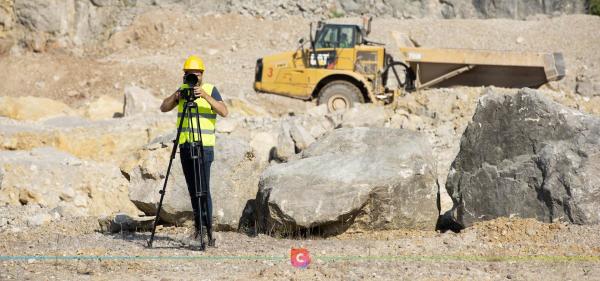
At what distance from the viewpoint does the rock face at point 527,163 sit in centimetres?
800

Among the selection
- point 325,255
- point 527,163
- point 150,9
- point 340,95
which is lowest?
point 325,255

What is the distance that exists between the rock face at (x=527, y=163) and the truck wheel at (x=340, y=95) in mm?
9076

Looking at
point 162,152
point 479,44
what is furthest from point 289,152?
point 479,44

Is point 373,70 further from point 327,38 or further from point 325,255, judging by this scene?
point 325,255

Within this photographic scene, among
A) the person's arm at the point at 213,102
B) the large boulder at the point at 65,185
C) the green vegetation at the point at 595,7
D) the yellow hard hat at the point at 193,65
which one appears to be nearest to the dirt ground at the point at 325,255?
the person's arm at the point at 213,102

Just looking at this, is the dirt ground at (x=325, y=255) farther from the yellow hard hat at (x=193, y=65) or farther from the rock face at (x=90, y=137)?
the rock face at (x=90, y=137)

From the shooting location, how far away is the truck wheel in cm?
1772

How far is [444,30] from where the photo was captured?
3088cm

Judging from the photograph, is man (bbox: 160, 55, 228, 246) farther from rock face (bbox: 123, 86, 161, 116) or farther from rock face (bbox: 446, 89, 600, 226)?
rock face (bbox: 123, 86, 161, 116)

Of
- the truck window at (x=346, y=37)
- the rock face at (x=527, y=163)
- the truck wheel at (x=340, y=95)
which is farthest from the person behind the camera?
the truck window at (x=346, y=37)

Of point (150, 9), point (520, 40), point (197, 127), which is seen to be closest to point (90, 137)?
point (197, 127)

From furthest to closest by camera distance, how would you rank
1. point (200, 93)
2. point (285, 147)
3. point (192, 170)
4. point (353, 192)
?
point (285, 147) → point (353, 192) → point (192, 170) → point (200, 93)

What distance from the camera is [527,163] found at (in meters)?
8.23

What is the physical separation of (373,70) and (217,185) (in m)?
9.41
